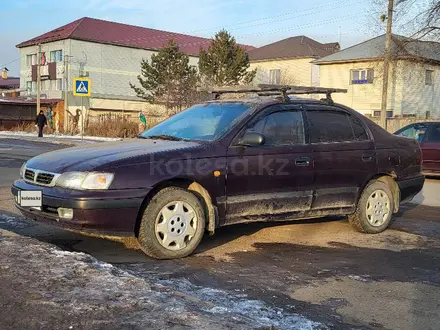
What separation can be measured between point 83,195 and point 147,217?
64cm

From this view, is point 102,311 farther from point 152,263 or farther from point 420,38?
point 420,38

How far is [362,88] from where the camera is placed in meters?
39.9

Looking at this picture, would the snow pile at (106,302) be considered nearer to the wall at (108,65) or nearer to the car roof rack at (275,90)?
the car roof rack at (275,90)

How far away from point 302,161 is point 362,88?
35606mm

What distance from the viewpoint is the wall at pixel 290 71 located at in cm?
5381

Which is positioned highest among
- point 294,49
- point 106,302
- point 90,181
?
point 294,49

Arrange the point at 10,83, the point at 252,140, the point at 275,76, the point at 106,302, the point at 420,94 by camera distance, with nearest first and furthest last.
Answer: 1. the point at 106,302
2. the point at 252,140
3. the point at 420,94
4. the point at 275,76
5. the point at 10,83

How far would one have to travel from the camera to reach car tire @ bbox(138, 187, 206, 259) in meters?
5.11

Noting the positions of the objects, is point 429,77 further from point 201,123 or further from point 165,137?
point 165,137

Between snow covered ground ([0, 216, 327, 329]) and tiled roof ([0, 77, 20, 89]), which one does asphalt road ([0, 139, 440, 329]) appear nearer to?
snow covered ground ([0, 216, 327, 329])

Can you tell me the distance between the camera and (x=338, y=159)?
252 inches

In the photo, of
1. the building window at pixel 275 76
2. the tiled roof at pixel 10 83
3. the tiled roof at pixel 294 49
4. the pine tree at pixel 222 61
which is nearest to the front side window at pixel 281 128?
the pine tree at pixel 222 61

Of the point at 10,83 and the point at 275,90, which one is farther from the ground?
the point at 10,83

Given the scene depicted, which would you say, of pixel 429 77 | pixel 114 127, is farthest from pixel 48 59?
pixel 429 77
